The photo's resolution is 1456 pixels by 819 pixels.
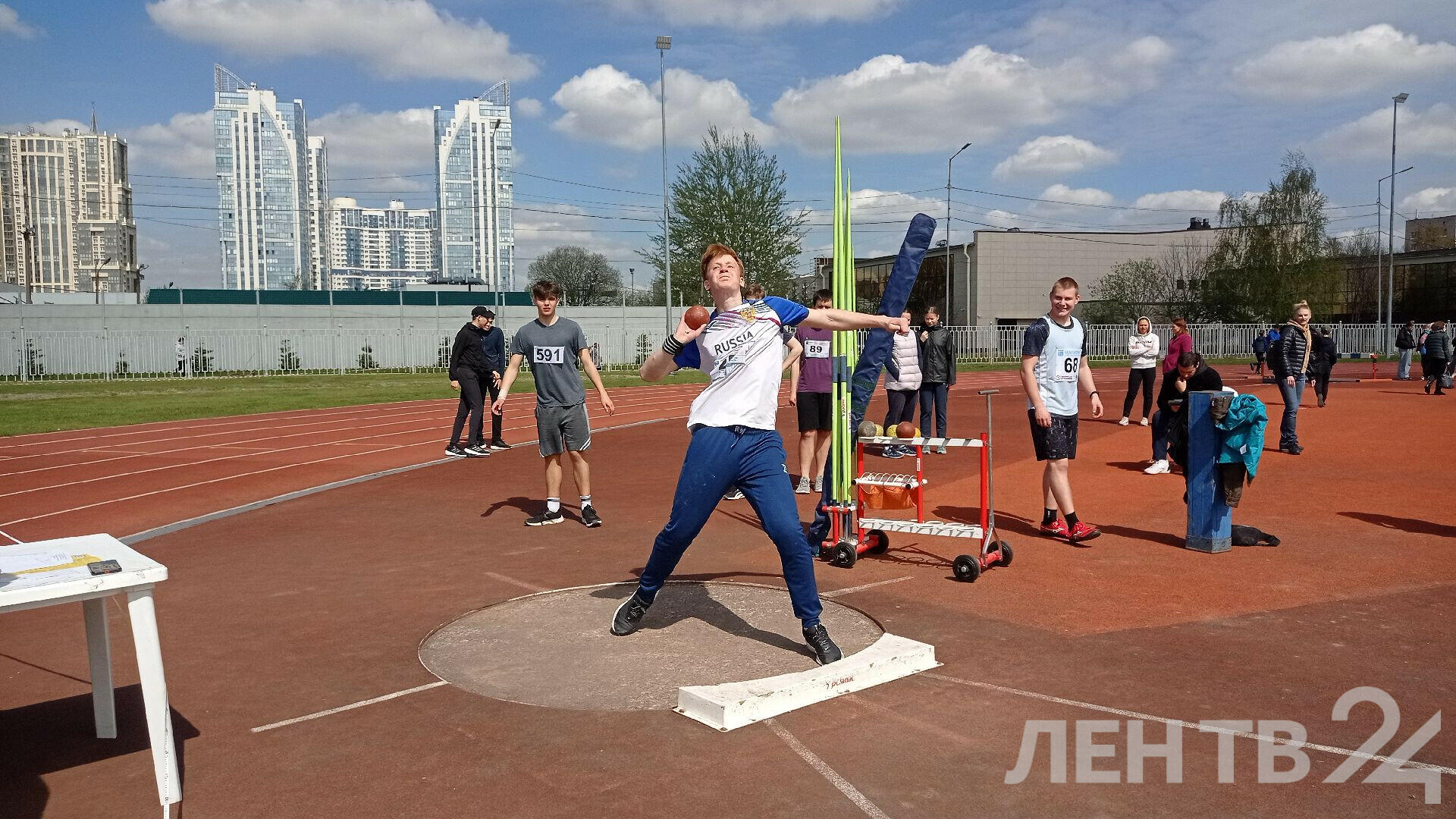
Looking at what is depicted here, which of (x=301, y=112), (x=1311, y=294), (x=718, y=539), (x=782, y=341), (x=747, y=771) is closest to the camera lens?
(x=747, y=771)

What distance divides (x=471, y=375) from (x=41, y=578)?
11.1 meters

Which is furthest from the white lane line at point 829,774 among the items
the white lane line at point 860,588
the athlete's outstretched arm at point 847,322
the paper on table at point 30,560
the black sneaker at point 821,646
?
the paper on table at point 30,560

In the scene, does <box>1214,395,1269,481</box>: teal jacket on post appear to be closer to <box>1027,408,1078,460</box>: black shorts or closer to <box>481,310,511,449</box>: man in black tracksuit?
<box>1027,408,1078,460</box>: black shorts

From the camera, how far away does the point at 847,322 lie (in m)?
5.02

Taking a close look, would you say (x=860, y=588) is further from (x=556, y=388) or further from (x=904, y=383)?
(x=904, y=383)

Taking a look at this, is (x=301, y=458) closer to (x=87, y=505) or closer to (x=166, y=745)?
(x=87, y=505)

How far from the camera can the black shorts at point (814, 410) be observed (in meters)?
10.0

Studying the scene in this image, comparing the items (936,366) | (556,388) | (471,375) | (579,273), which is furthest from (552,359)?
(579,273)

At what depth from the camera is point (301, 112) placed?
504 feet

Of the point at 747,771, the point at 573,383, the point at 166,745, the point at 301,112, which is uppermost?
the point at 301,112

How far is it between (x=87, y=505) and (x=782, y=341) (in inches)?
347

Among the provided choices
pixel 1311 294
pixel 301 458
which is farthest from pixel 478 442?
pixel 1311 294

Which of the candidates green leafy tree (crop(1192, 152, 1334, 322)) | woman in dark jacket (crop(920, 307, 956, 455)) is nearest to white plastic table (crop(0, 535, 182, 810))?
Result: woman in dark jacket (crop(920, 307, 956, 455))

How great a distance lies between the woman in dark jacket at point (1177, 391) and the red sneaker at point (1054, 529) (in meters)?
1.33
